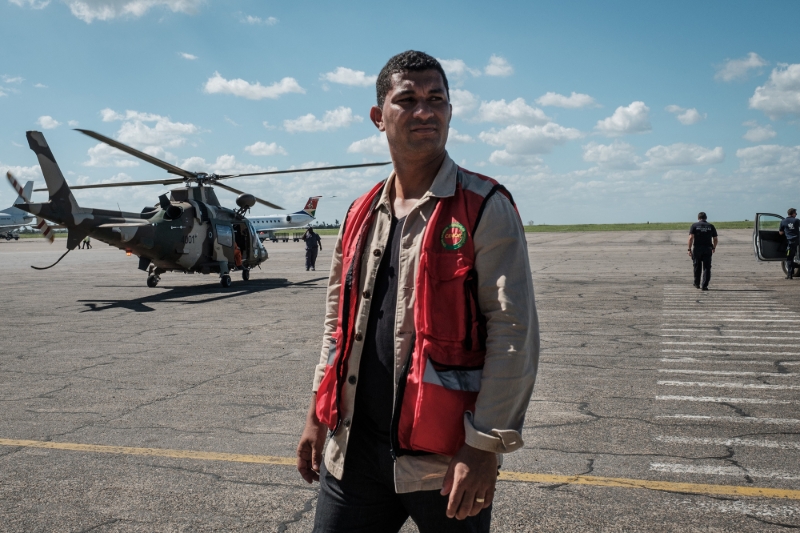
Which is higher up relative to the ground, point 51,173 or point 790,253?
point 51,173

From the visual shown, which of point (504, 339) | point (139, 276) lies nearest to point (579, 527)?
point (504, 339)

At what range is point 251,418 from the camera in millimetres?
6195

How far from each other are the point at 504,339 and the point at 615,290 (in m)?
16.0

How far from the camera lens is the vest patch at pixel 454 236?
204 centimetres

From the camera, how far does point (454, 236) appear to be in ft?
6.75

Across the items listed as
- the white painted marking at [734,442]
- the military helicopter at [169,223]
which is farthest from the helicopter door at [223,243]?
the white painted marking at [734,442]

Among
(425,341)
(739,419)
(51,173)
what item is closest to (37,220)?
(51,173)

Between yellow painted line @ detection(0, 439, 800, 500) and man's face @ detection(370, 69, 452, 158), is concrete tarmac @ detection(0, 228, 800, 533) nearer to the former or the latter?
yellow painted line @ detection(0, 439, 800, 500)

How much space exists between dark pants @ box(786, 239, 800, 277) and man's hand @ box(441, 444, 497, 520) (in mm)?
20229

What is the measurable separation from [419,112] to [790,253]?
20260 mm

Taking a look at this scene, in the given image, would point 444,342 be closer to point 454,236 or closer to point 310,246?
point 454,236

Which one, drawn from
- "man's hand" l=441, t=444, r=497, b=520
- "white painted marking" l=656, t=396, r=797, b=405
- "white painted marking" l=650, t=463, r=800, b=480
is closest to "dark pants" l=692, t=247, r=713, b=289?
"white painted marking" l=656, t=396, r=797, b=405

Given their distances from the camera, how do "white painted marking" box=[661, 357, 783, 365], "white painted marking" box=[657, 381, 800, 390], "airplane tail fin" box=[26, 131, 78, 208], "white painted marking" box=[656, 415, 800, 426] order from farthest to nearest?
"airplane tail fin" box=[26, 131, 78, 208] < "white painted marking" box=[661, 357, 783, 365] < "white painted marking" box=[657, 381, 800, 390] < "white painted marking" box=[656, 415, 800, 426]

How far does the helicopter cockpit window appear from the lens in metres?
19.9
